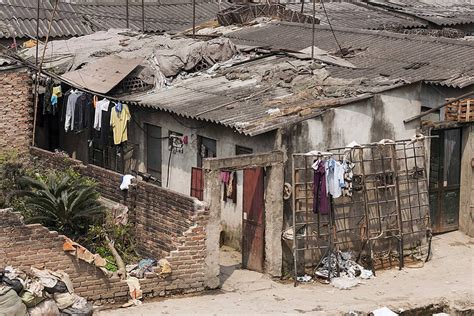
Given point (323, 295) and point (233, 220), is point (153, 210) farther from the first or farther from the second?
point (323, 295)

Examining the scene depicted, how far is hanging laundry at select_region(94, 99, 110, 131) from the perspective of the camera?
719 inches

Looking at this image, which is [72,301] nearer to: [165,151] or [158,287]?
[158,287]

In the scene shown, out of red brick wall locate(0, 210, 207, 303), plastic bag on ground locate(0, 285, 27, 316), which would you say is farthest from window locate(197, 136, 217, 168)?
plastic bag on ground locate(0, 285, 27, 316)

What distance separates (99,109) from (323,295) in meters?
6.57

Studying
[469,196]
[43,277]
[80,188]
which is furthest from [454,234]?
[43,277]

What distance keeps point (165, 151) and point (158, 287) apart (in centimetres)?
480

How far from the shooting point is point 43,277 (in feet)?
41.4

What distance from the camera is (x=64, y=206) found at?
560 inches

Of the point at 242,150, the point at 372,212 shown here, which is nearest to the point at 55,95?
the point at 242,150

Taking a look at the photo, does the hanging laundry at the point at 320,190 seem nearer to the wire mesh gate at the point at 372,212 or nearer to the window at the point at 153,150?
the wire mesh gate at the point at 372,212

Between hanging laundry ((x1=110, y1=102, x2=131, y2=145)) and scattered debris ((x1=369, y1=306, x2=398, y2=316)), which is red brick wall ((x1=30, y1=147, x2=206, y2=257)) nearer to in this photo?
hanging laundry ((x1=110, y1=102, x2=131, y2=145))

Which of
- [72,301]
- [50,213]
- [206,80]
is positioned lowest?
[72,301]

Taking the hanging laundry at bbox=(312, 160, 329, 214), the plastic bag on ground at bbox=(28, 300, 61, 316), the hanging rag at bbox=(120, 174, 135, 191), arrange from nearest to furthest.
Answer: the plastic bag on ground at bbox=(28, 300, 61, 316), the hanging laundry at bbox=(312, 160, 329, 214), the hanging rag at bbox=(120, 174, 135, 191)

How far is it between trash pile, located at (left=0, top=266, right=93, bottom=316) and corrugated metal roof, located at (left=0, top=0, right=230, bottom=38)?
14.6 meters
